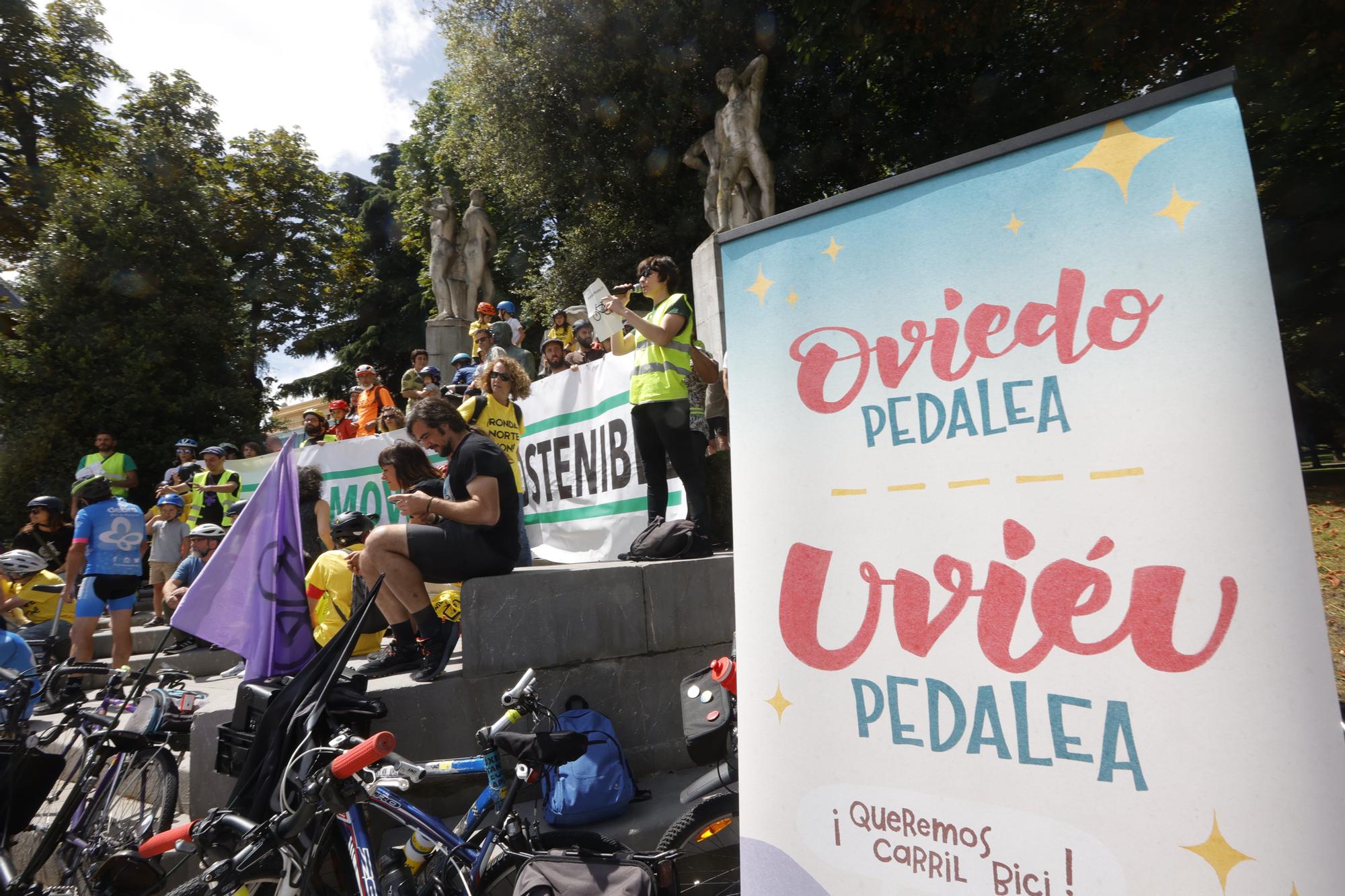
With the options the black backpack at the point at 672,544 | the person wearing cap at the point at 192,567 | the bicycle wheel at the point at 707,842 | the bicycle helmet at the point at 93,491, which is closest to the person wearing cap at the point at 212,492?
the person wearing cap at the point at 192,567

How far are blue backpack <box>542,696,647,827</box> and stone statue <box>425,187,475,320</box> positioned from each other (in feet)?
55.8

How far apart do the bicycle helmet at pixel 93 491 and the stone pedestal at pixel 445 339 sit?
40.2ft

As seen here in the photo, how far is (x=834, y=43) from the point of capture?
13.2 m

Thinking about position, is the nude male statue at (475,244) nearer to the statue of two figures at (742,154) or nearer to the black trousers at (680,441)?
the statue of two figures at (742,154)

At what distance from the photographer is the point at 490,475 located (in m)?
4.05

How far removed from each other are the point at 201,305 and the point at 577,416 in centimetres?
1447

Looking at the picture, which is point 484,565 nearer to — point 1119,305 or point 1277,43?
point 1119,305

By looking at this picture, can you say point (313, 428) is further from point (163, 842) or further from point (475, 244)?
point (475, 244)

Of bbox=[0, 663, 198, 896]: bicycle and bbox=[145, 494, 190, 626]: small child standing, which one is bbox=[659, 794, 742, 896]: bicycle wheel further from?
bbox=[145, 494, 190, 626]: small child standing

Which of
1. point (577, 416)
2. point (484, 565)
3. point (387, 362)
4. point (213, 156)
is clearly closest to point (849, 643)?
point (484, 565)

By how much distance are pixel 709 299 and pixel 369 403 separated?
13.7ft

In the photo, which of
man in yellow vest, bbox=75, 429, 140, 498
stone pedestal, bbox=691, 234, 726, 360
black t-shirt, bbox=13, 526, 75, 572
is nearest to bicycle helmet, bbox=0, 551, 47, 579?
black t-shirt, bbox=13, 526, 75, 572

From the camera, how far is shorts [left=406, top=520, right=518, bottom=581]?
156 inches

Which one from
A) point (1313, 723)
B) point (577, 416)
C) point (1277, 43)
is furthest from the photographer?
point (1277, 43)
